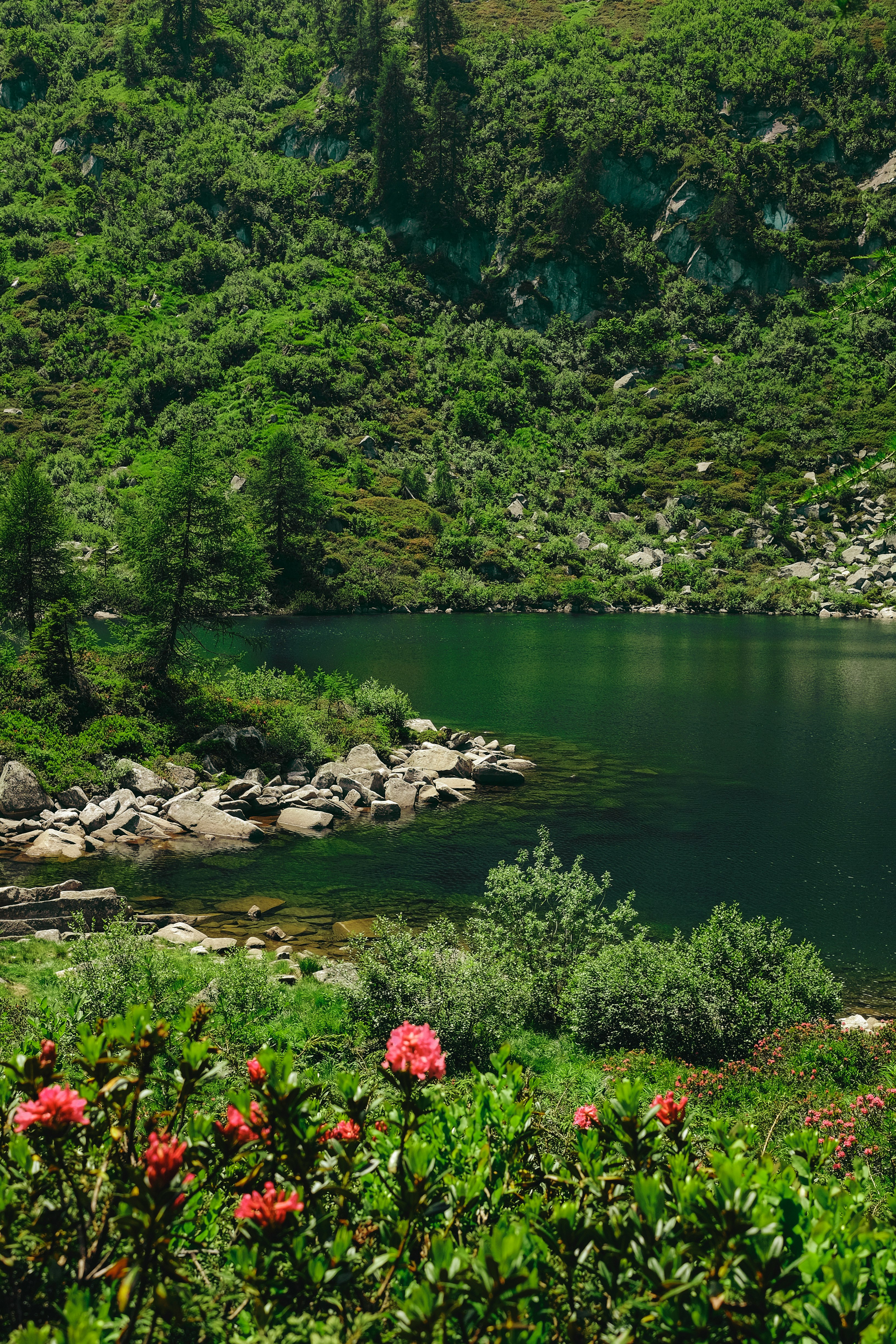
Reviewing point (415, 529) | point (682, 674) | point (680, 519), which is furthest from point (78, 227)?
point (682, 674)

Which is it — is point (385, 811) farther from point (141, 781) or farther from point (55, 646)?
point (55, 646)

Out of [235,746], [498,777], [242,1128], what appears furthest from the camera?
[498,777]

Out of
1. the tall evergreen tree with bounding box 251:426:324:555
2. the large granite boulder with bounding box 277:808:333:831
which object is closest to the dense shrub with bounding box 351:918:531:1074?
the large granite boulder with bounding box 277:808:333:831

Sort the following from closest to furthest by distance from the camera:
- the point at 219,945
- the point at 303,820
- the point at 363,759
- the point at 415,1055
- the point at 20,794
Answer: the point at 415,1055 < the point at 219,945 < the point at 20,794 < the point at 303,820 < the point at 363,759

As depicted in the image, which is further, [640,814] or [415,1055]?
[640,814]

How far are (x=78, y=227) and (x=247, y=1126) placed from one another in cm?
23301

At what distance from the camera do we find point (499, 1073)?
173 inches

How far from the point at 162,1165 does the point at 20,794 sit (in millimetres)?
30439

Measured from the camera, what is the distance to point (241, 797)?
33.1m

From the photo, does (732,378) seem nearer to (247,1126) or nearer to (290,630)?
(290,630)

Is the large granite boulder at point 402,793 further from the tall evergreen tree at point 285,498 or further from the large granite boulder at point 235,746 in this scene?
the tall evergreen tree at point 285,498

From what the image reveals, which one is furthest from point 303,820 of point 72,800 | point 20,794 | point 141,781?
point 20,794

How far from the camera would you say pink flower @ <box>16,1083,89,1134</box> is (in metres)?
2.93

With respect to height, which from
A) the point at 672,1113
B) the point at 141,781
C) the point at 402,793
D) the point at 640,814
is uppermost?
the point at 672,1113
